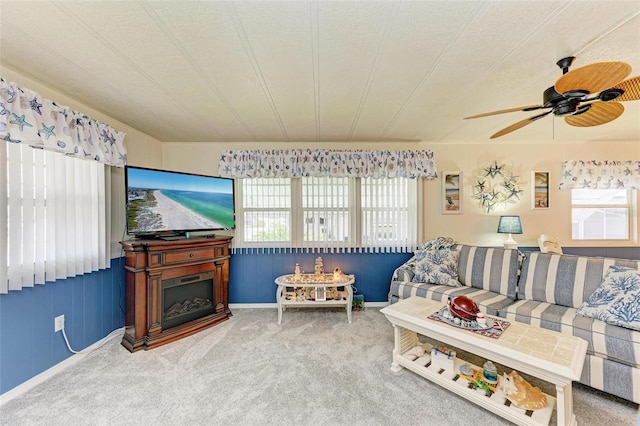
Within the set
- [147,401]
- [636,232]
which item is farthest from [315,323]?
[636,232]

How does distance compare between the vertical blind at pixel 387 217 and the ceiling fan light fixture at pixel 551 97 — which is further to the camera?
the vertical blind at pixel 387 217

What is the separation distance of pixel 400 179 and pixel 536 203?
2004 millimetres

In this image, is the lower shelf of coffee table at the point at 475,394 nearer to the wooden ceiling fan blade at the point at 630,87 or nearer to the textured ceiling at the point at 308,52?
the wooden ceiling fan blade at the point at 630,87

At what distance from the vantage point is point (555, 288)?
87.4 inches

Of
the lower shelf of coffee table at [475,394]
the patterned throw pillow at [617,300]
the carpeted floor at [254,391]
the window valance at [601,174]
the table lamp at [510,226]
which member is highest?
the window valance at [601,174]

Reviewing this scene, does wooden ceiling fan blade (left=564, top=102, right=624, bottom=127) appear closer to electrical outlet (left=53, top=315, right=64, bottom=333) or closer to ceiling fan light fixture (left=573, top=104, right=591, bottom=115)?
ceiling fan light fixture (left=573, top=104, right=591, bottom=115)

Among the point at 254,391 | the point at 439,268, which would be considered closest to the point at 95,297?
the point at 254,391

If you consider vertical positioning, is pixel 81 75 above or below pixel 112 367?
above

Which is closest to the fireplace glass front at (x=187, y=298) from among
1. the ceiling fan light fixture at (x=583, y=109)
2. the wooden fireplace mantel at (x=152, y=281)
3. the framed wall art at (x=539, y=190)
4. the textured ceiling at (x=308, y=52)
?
the wooden fireplace mantel at (x=152, y=281)

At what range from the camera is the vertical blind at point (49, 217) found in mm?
1713

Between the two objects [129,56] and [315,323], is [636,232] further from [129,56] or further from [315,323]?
[129,56]

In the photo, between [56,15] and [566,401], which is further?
[566,401]

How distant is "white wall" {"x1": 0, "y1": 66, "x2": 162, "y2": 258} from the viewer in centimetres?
188

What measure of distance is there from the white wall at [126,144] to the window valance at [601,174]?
222 inches
